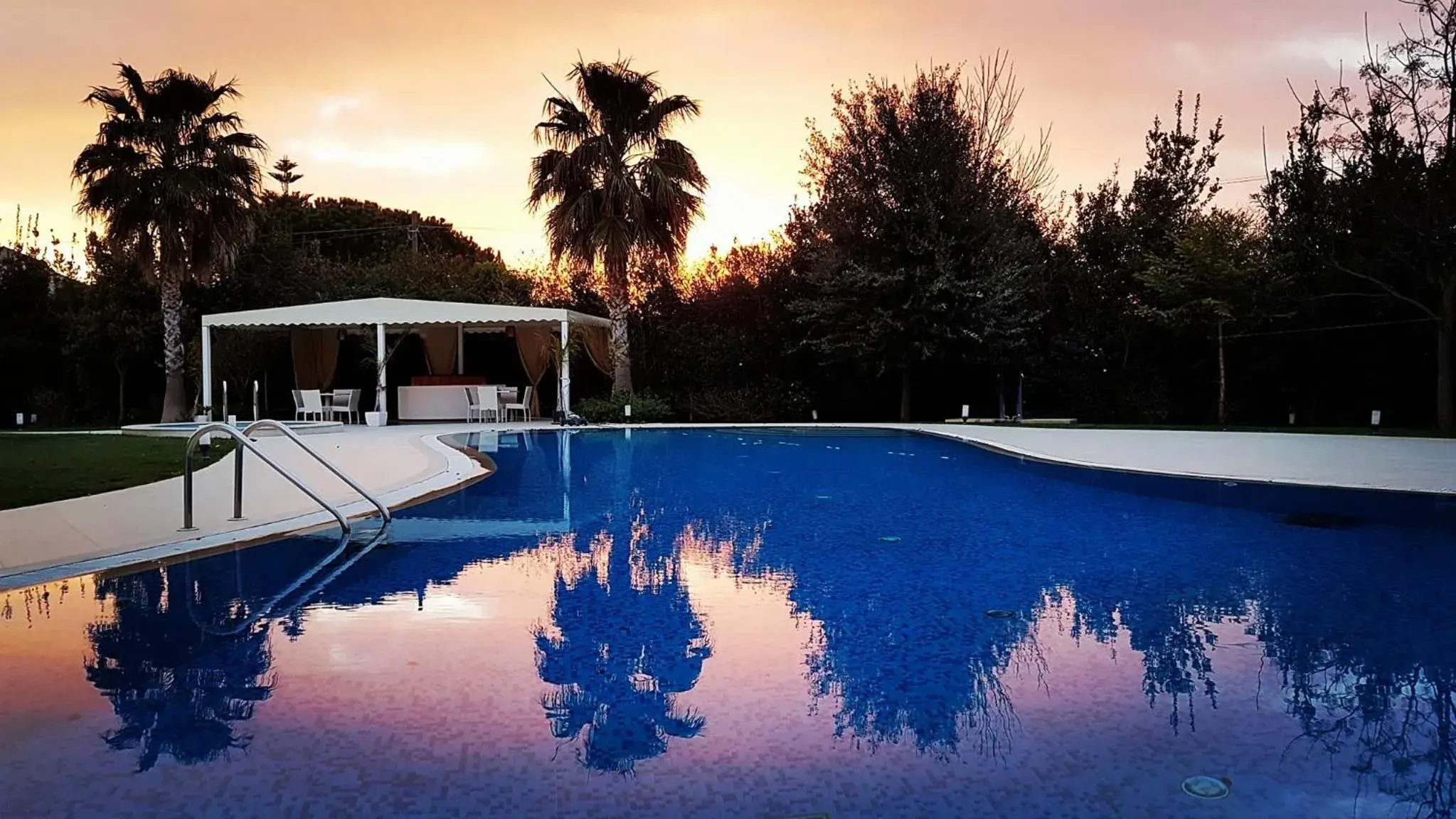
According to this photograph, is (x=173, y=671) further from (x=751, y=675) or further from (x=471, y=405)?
(x=471, y=405)

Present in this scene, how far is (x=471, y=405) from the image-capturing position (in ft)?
64.7

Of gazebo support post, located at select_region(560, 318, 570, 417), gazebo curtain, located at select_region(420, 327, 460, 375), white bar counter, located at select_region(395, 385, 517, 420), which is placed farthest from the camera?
gazebo curtain, located at select_region(420, 327, 460, 375)

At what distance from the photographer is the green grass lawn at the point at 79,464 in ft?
24.9

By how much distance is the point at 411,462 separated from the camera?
1035 cm

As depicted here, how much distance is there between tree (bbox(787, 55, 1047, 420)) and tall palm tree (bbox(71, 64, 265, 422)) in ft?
36.1

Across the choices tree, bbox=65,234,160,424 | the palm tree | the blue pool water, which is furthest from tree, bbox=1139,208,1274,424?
tree, bbox=65,234,160,424

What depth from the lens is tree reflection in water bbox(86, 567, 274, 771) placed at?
2789mm

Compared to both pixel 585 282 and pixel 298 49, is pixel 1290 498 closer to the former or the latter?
pixel 298 49

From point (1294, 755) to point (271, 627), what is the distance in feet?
12.4

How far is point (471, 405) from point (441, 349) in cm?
236

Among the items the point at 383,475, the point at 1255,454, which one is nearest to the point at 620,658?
the point at 383,475

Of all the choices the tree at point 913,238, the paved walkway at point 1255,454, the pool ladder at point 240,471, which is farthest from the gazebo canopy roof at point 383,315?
the pool ladder at point 240,471

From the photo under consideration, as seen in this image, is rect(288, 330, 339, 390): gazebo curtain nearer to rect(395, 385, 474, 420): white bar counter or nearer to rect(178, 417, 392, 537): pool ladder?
rect(395, 385, 474, 420): white bar counter

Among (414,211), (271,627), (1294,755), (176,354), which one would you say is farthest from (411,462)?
(414,211)
